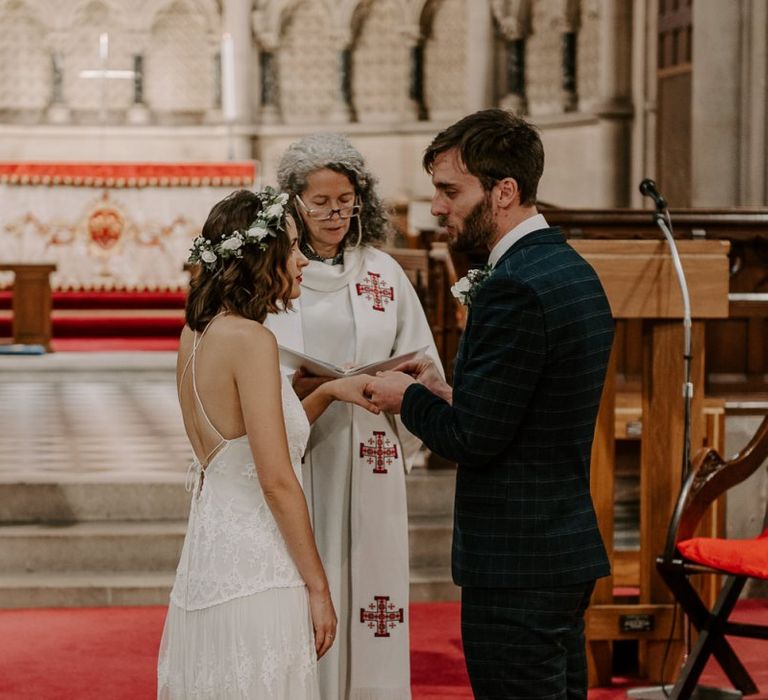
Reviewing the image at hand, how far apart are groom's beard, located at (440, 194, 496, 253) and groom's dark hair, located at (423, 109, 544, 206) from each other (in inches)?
1.3

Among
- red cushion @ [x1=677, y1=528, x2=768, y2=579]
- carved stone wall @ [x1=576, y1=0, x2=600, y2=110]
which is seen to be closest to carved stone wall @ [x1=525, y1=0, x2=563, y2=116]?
carved stone wall @ [x1=576, y1=0, x2=600, y2=110]

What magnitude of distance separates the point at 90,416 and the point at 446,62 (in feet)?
18.7

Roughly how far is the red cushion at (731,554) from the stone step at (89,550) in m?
2.29

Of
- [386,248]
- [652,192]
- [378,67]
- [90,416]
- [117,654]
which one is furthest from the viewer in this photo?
[378,67]

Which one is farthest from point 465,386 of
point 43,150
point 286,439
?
point 43,150

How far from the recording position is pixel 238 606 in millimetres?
2600

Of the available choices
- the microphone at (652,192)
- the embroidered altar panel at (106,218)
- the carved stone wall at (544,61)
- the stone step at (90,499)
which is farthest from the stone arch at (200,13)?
the microphone at (652,192)

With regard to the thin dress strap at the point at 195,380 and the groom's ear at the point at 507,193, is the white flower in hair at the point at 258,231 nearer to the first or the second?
the thin dress strap at the point at 195,380

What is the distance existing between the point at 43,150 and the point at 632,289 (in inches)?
369

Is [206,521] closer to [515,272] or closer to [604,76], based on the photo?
[515,272]

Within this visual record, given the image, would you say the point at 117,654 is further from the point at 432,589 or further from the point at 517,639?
the point at 517,639

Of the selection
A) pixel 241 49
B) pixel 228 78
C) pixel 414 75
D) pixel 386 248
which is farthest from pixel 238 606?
pixel 241 49

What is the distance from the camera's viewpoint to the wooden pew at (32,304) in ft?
31.2

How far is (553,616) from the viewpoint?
2.41 meters
